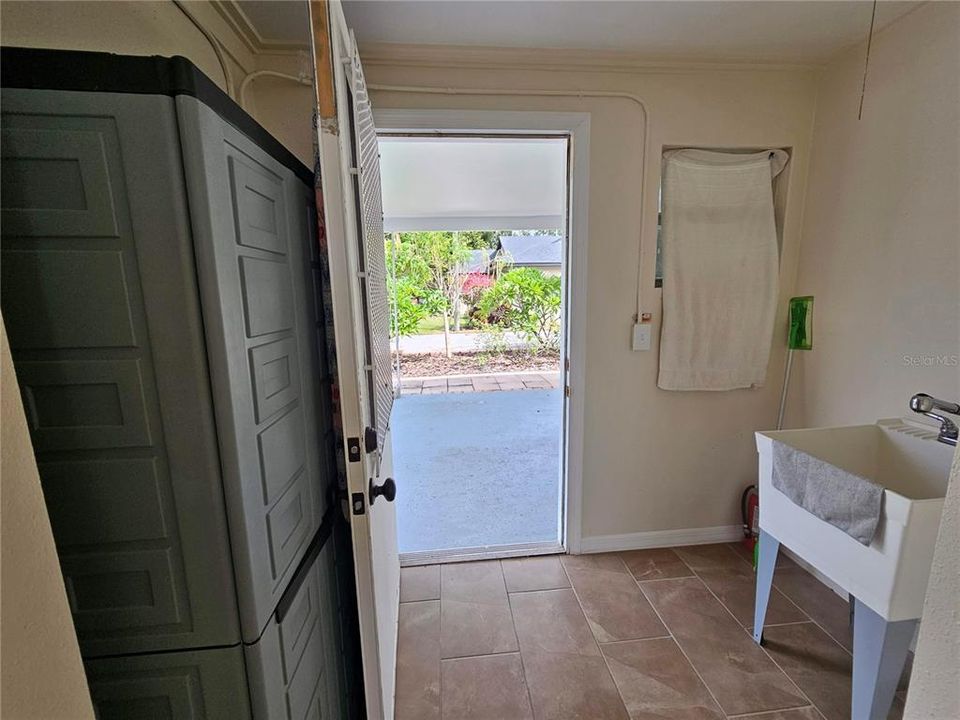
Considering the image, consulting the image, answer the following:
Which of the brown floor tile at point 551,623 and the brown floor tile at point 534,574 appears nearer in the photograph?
the brown floor tile at point 551,623

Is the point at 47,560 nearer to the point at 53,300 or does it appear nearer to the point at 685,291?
the point at 53,300

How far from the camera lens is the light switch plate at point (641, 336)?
196cm

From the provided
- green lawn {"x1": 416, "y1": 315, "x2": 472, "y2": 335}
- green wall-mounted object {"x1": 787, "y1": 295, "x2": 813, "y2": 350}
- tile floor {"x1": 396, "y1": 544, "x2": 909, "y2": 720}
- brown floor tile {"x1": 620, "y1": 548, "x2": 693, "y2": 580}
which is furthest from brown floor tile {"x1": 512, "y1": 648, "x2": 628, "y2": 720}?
green lawn {"x1": 416, "y1": 315, "x2": 472, "y2": 335}

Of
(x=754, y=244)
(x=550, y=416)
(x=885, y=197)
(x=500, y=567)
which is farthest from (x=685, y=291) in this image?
(x=550, y=416)

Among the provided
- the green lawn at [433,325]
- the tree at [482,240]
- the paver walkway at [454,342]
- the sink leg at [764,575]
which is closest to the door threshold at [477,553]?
the sink leg at [764,575]

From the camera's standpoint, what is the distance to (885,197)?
5.17ft

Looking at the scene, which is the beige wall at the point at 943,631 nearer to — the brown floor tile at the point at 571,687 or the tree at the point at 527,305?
the brown floor tile at the point at 571,687

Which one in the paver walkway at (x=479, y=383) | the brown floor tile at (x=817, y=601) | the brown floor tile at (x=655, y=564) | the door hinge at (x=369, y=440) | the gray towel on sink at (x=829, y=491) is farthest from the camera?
the paver walkway at (x=479, y=383)

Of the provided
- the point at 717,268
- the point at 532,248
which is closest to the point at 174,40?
the point at 717,268

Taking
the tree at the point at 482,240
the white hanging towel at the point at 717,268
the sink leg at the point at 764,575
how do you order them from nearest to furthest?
the sink leg at the point at 764,575
the white hanging towel at the point at 717,268
the tree at the point at 482,240

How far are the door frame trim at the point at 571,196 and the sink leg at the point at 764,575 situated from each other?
2.59ft

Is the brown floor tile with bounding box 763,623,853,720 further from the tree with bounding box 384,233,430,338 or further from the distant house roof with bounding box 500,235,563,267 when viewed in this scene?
the distant house roof with bounding box 500,235,563,267

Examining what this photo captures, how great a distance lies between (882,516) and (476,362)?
7.15m

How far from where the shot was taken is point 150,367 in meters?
0.61
